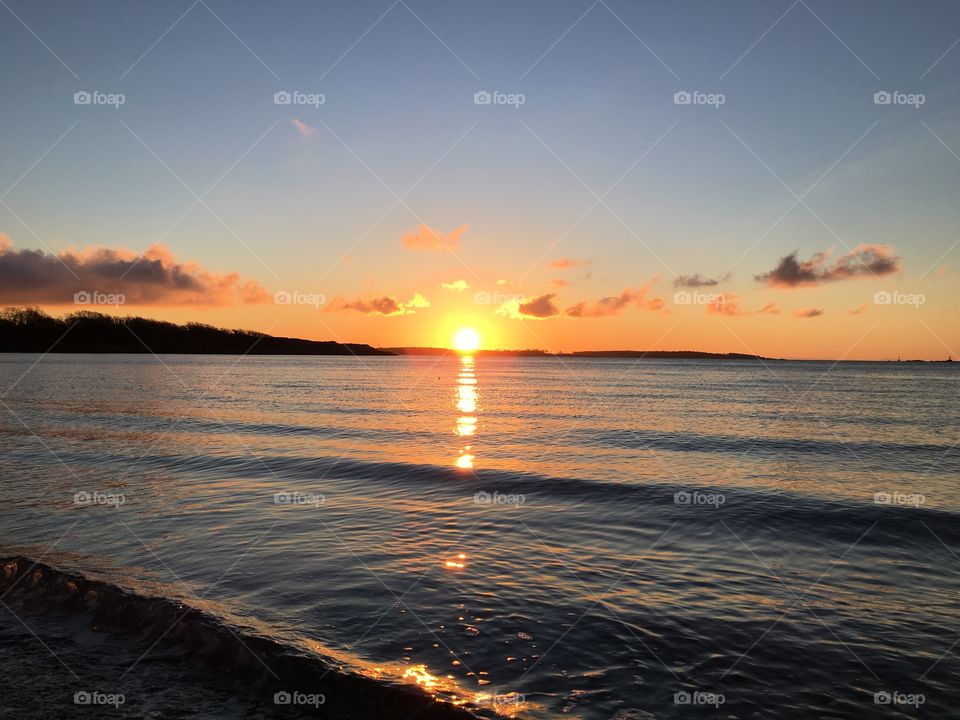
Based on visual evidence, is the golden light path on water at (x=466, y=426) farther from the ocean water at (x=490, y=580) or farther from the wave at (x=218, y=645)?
the wave at (x=218, y=645)

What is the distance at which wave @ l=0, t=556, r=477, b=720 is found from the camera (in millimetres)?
6738

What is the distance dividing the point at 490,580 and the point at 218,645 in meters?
4.98

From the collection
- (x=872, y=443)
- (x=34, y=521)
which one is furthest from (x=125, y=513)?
(x=872, y=443)

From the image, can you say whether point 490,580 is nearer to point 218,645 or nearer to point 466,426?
point 218,645

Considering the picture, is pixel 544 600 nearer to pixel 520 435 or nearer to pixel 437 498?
pixel 437 498

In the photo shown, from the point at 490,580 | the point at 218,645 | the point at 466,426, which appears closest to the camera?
the point at 218,645

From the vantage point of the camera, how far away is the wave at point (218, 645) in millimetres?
6738

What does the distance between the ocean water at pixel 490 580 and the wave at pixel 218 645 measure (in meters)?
0.04

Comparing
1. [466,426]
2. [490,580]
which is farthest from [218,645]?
[466,426]

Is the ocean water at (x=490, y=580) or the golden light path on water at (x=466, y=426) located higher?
the golden light path on water at (x=466, y=426)

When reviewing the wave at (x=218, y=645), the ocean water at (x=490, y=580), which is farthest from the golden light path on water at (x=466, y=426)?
the wave at (x=218, y=645)

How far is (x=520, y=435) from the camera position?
37.2m

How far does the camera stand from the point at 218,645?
7969mm

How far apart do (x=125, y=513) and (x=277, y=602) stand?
29.7 feet
